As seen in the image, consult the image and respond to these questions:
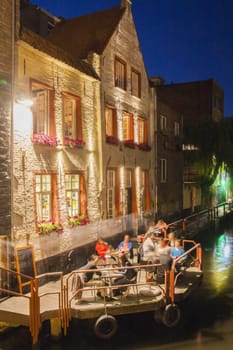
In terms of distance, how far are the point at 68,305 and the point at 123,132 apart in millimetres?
11523

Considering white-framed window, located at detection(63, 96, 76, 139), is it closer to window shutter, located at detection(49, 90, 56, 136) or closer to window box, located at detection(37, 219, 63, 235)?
window shutter, located at detection(49, 90, 56, 136)

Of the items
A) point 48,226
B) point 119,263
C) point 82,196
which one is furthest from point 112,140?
point 119,263

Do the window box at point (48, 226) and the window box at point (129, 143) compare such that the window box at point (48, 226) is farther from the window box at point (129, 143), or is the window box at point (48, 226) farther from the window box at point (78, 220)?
the window box at point (129, 143)

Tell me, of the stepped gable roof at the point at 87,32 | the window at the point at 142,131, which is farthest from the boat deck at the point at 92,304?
the window at the point at 142,131

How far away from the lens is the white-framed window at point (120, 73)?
18031 mm

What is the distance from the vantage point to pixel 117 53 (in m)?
18.0

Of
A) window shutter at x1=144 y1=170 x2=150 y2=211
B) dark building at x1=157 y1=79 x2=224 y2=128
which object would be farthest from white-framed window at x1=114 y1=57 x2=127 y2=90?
dark building at x1=157 y1=79 x2=224 y2=128

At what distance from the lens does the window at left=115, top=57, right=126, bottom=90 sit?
18031mm

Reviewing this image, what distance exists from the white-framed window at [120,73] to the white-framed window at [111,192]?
437 cm

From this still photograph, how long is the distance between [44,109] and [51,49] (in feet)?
7.10

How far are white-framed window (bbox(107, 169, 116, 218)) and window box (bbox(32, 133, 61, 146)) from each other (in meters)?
4.68

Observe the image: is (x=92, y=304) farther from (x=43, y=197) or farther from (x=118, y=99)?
(x=118, y=99)

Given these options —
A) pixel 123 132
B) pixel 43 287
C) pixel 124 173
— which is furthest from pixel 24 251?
pixel 123 132

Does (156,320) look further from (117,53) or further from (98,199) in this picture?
(117,53)
